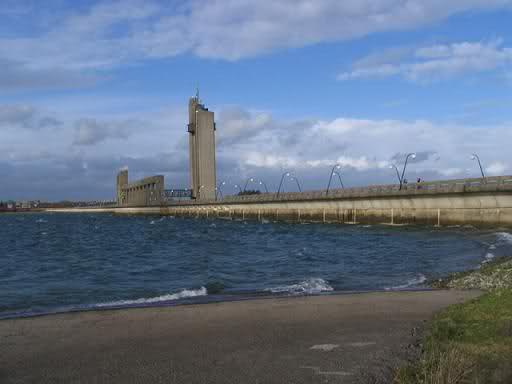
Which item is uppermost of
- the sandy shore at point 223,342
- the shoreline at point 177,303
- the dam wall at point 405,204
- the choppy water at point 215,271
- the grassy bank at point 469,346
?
the dam wall at point 405,204

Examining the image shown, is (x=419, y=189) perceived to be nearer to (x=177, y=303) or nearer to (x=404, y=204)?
(x=404, y=204)

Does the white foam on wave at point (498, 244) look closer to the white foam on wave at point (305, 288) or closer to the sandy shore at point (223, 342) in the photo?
the white foam on wave at point (305, 288)

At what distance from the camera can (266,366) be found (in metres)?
9.31

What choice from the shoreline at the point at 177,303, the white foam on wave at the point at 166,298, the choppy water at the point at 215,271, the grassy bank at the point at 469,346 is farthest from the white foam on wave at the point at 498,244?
the grassy bank at the point at 469,346

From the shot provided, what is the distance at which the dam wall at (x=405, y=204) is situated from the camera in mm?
54719

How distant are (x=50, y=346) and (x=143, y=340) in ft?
5.74

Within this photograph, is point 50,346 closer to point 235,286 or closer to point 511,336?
point 511,336

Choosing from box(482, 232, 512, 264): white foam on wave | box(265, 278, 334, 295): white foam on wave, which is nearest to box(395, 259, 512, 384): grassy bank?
box(265, 278, 334, 295): white foam on wave

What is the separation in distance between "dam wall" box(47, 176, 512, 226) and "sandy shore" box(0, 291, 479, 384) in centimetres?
4172

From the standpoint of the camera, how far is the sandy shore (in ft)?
29.7

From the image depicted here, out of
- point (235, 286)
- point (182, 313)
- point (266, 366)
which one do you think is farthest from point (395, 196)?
point (266, 366)

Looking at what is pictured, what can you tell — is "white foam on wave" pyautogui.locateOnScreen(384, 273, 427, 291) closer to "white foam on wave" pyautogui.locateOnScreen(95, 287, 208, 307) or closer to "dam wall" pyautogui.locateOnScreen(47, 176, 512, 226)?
"white foam on wave" pyautogui.locateOnScreen(95, 287, 208, 307)

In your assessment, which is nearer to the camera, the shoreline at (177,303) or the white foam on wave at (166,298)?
the shoreline at (177,303)

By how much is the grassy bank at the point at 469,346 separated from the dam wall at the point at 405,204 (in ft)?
144
